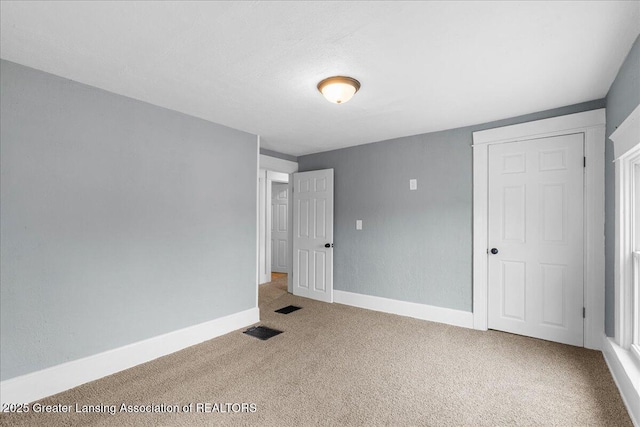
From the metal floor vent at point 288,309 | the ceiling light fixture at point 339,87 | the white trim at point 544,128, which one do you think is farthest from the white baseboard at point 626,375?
the metal floor vent at point 288,309

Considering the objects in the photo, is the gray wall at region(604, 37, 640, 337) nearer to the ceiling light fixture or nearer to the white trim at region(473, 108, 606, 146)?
the white trim at region(473, 108, 606, 146)

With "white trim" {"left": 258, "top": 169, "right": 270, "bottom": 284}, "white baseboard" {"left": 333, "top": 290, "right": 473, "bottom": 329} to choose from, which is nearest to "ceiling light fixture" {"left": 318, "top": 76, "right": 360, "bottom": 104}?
"white baseboard" {"left": 333, "top": 290, "right": 473, "bottom": 329}

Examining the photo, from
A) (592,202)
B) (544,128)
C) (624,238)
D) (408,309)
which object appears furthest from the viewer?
(408,309)

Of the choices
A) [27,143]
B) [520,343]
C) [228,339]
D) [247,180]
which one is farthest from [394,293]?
[27,143]

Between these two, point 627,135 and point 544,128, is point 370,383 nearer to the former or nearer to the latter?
point 627,135

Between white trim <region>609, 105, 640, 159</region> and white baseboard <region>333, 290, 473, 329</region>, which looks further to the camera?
white baseboard <region>333, 290, 473, 329</region>

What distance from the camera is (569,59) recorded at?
6.72 feet

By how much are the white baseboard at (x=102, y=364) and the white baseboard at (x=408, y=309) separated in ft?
5.71

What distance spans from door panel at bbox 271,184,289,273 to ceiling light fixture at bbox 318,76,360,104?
461cm

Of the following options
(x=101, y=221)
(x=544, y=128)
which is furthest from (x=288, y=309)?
(x=544, y=128)

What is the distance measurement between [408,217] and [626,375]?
7.76 ft

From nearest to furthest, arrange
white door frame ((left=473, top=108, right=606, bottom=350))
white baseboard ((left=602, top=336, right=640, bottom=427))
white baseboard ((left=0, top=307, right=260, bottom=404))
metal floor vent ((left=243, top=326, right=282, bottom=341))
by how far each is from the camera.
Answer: white baseboard ((left=602, top=336, right=640, bottom=427))
white baseboard ((left=0, top=307, right=260, bottom=404))
white door frame ((left=473, top=108, right=606, bottom=350))
metal floor vent ((left=243, top=326, right=282, bottom=341))

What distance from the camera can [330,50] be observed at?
1.93 m

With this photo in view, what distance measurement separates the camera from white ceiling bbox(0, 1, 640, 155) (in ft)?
5.18
